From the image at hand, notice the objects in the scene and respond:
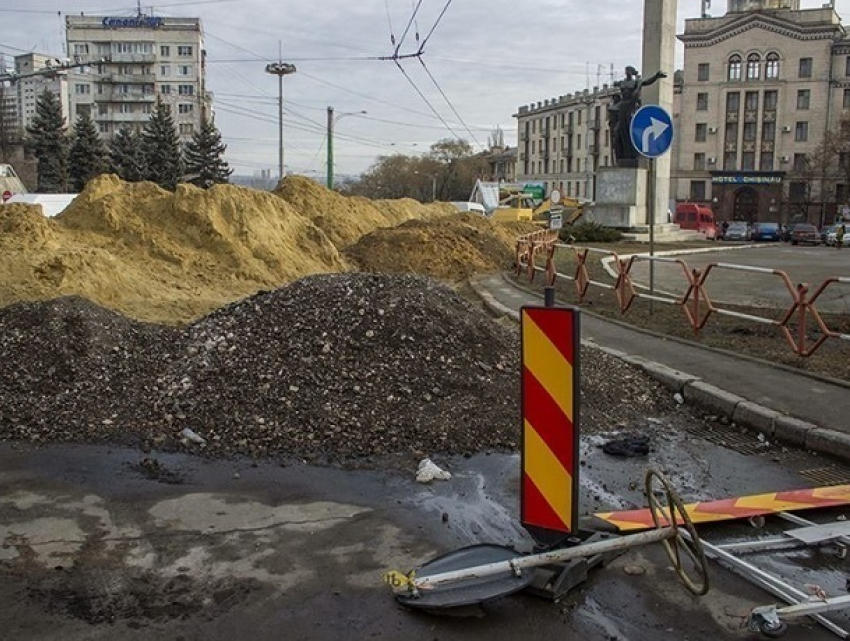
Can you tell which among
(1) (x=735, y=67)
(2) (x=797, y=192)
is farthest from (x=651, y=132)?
(1) (x=735, y=67)

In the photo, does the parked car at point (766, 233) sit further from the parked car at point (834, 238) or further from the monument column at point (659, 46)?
the monument column at point (659, 46)

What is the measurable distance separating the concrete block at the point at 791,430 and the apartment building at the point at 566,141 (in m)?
97.7

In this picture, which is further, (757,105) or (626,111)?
(757,105)

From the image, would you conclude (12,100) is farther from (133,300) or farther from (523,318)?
(523,318)

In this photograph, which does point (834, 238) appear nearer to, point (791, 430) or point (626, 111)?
point (626, 111)

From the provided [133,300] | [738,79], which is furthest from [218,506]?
[738,79]

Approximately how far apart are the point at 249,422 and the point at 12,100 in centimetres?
10966

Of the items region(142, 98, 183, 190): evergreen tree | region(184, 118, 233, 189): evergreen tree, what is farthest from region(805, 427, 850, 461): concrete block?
region(184, 118, 233, 189): evergreen tree

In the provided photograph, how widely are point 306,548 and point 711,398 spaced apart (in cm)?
445

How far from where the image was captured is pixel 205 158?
74625mm

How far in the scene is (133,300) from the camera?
16.5m

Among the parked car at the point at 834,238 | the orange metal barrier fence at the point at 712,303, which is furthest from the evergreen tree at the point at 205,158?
the orange metal barrier fence at the point at 712,303

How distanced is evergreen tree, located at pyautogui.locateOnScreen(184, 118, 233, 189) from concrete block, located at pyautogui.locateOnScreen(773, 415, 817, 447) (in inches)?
2838

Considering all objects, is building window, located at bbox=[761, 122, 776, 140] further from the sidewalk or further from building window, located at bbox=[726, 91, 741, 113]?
the sidewalk
